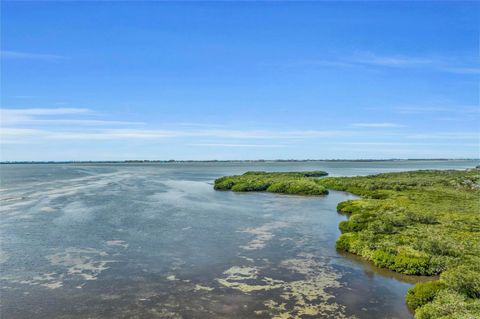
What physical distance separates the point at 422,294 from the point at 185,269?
632 inches


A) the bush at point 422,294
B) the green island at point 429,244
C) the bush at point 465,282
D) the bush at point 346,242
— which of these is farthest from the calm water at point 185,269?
the bush at point 465,282

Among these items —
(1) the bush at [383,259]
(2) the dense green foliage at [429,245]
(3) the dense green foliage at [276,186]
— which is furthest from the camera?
(3) the dense green foliage at [276,186]

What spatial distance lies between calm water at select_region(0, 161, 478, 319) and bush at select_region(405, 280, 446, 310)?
0.69 m

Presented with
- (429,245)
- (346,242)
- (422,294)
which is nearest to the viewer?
(422,294)

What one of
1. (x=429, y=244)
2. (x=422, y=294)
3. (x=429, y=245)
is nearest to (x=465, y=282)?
(x=422, y=294)

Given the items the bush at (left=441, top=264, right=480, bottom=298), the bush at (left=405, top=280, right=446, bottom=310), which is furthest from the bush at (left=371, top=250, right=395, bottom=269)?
the bush at (left=441, top=264, right=480, bottom=298)

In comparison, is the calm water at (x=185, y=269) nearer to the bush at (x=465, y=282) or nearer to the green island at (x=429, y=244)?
the green island at (x=429, y=244)

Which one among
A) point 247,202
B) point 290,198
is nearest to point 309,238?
point 247,202

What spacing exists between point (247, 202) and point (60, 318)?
47592mm

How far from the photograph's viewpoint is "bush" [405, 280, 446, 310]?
22.8m

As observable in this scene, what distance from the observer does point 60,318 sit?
21.6m

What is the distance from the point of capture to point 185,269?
30078 millimetres

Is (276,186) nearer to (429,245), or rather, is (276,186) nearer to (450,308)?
(429,245)

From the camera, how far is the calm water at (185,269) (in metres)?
23.1
